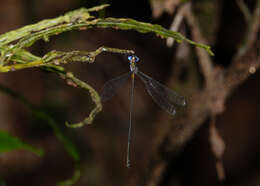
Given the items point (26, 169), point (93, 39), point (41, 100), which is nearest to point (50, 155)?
point (26, 169)

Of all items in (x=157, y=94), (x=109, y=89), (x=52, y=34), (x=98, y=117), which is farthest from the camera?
(x=98, y=117)

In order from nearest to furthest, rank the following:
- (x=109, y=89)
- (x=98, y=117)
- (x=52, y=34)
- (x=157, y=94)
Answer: (x=52, y=34), (x=109, y=89), (x=157, y=94), (x=98, y=117)

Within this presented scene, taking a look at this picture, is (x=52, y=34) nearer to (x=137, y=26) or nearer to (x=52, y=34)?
(x=52, y=34)

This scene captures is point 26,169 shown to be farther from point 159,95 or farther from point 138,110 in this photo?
point 159,95

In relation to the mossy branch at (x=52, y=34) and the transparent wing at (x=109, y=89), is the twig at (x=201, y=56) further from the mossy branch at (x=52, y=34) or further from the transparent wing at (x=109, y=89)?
the mossy branch at (x=52, y=34)

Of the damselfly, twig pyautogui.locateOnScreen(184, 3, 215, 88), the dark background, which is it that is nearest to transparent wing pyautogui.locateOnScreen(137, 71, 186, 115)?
the damselfly

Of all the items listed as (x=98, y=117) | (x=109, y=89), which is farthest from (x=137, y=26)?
(x=98, y=117)

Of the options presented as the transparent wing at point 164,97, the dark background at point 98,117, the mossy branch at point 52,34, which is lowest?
the mossy branch at point 52,34

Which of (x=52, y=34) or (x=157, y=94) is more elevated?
(x=157, y=94)

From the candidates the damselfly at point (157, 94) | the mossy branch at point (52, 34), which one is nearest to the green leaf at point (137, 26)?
the mossy branch at point (52, 34)
